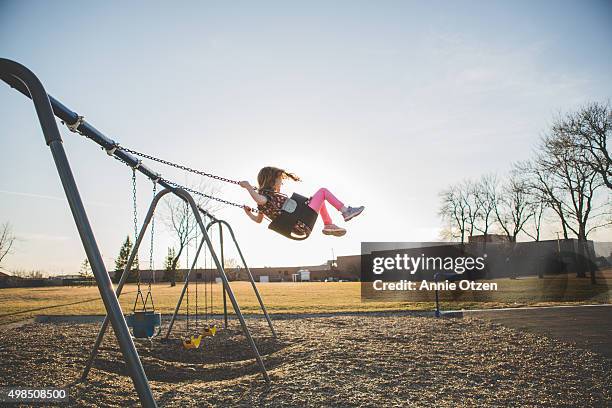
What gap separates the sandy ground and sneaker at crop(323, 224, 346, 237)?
1594mm

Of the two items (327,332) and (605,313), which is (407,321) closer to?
(327,332)

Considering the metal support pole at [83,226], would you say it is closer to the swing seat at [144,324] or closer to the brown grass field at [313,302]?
the swing seat at [144,324]

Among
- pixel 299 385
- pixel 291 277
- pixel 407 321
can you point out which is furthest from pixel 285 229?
pixel 291 277

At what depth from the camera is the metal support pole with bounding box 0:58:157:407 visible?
2.43 meters

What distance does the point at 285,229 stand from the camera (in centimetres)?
549

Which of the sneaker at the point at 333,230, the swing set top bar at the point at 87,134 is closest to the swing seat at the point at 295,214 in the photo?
the sneaker at the point at 333,230

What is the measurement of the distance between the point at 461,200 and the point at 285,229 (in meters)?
35.6

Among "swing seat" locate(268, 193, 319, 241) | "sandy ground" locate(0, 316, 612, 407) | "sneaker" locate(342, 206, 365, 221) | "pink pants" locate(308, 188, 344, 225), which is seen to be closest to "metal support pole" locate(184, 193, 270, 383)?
"sandy ground" locate(0, 316, 612, 407)

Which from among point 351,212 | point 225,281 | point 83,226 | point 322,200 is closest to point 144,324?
point 225,281

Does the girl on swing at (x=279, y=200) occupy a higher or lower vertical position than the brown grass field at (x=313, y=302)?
higher

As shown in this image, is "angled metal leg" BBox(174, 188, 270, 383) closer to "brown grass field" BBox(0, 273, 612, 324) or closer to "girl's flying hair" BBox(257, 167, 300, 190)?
"girl's flying hair" BBox(257, 167, 300, 190)

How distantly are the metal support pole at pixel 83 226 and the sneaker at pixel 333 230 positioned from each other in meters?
3.37

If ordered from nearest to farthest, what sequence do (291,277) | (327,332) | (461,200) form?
(327,332), (461,200), (291,277)

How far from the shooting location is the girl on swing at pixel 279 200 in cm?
538
